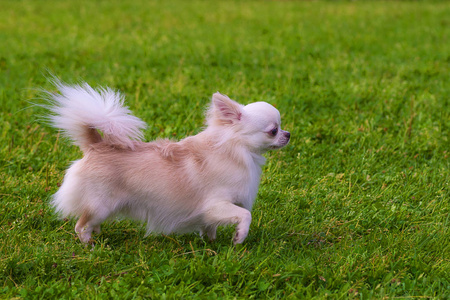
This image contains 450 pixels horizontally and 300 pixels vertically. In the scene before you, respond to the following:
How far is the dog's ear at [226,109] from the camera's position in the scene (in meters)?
3.57

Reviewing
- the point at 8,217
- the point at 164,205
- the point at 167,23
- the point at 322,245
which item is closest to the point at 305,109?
the point at 322,245

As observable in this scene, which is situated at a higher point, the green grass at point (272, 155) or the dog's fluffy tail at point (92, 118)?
the dog's fluffy tail at point (92, 118)

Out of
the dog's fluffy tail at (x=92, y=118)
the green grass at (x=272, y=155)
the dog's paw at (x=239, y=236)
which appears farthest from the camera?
the dog's fluffy tail at (x=92, y=118)

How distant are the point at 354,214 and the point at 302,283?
119 cm

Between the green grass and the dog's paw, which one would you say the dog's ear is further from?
the green grass

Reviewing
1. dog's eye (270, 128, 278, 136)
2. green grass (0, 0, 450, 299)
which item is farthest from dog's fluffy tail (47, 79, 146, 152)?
dog's eye (270, 128, 278, 136)

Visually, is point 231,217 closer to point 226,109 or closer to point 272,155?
point 226,109

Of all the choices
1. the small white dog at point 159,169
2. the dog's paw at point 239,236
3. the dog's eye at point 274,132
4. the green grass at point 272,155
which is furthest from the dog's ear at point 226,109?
the green grass at point 272,155

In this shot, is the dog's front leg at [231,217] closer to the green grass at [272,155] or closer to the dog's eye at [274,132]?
the green grass at [272,155]

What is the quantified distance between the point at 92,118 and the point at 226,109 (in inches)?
34.5

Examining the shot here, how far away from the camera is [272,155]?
516 centimetres

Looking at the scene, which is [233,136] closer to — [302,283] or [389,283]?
[302,283]

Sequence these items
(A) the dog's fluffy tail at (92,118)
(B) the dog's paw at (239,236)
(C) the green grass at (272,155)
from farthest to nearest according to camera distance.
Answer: (A) the dog's fluffy tail at (92,118)
(B) the dog's paw at (239,236)
(C) the green grass at (272,155)

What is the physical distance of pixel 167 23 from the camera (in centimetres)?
1106
